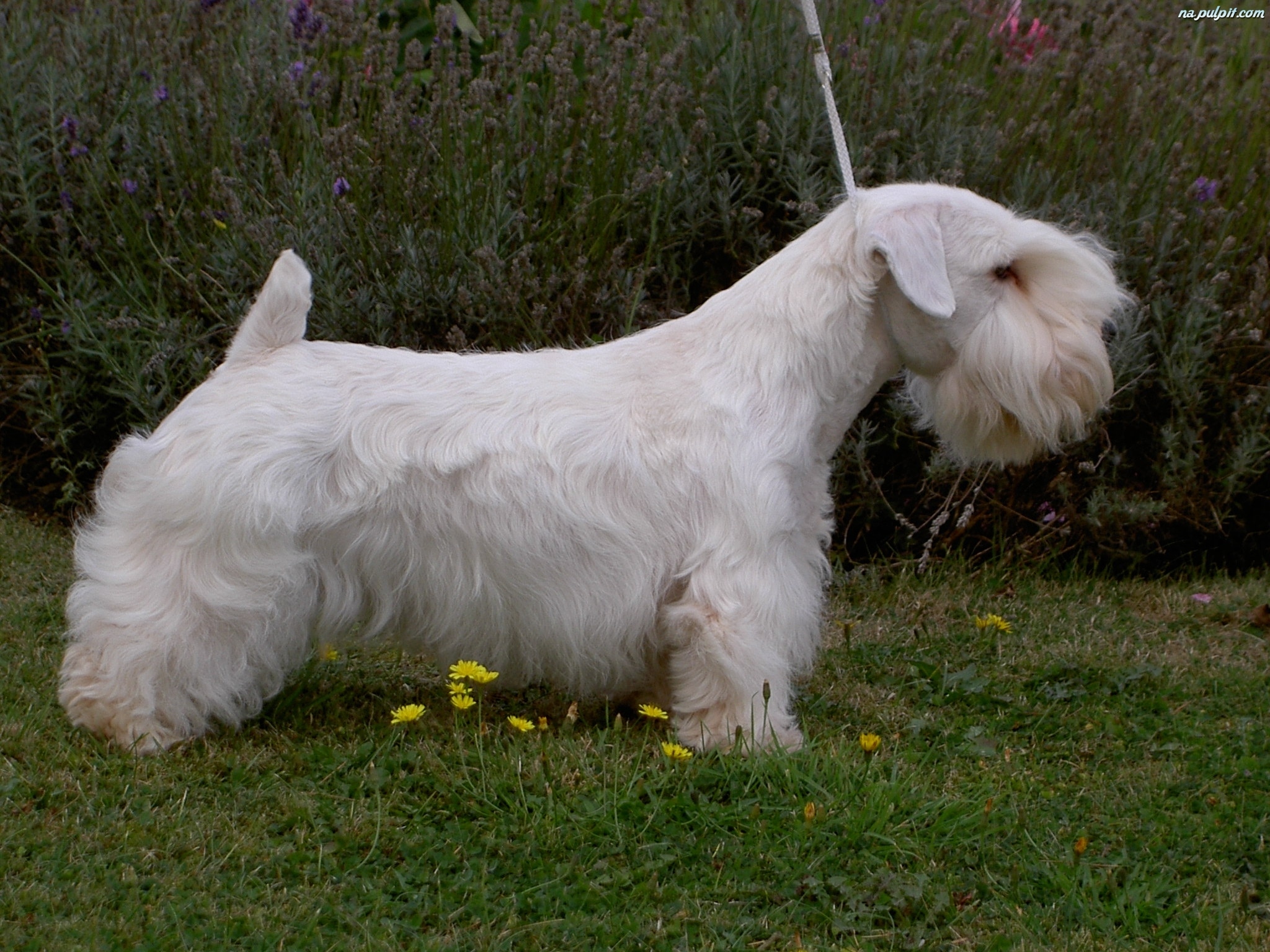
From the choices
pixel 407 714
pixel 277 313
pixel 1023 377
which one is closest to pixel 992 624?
pixel 1023 377

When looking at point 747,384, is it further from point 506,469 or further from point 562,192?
point 562,192

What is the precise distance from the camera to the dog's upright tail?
3.48m

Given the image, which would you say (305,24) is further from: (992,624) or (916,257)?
(992,624)

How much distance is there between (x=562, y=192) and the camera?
5574 mm

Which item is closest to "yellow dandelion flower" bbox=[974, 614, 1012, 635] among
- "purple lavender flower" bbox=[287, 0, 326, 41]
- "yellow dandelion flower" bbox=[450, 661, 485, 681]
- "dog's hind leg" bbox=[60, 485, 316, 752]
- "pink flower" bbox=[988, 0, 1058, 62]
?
"yellow dandelion flower" bbox=[450, 661, 485, 681]

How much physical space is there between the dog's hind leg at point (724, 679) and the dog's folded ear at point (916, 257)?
0.91 meters

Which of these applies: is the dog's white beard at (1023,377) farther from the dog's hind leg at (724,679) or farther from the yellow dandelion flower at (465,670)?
the yellow dandelion flower at (465,670)

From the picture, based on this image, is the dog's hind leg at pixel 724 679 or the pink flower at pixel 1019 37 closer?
the dog's hind leg at pixel 724 679

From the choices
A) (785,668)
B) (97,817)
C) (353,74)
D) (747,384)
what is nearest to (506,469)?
(747,384)

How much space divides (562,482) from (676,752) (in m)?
0.72

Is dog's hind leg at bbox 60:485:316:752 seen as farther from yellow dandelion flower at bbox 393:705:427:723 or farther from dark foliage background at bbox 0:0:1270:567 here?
dark foliage background at bbox 0:0:1270:567

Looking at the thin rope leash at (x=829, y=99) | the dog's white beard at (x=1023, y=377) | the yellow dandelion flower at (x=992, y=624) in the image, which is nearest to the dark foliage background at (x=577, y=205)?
the yellow dandelion flower at (x=992, y=624)

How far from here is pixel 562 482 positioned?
3.42 m

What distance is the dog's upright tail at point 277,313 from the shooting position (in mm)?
3477
